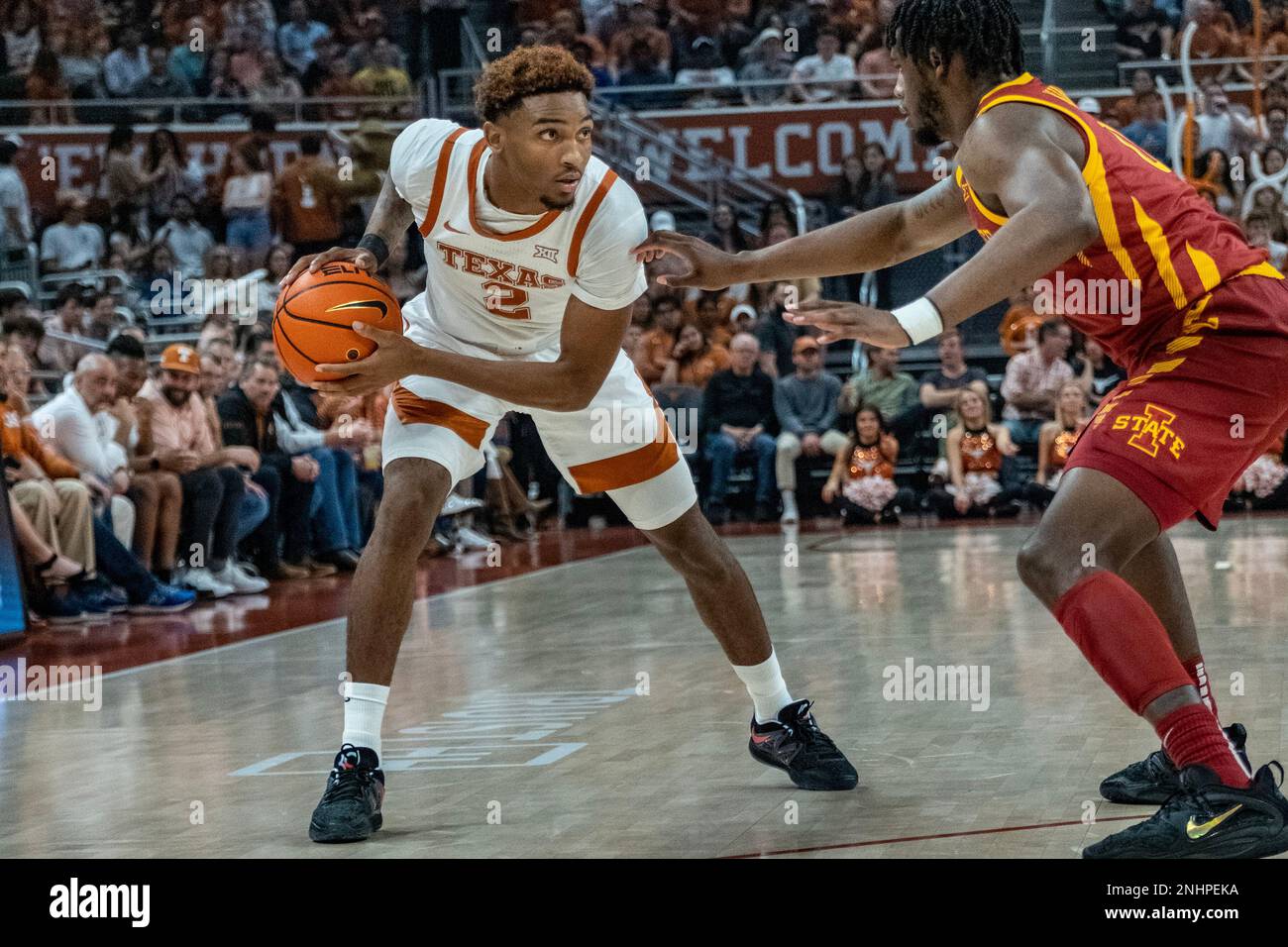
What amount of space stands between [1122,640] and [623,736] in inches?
77.3

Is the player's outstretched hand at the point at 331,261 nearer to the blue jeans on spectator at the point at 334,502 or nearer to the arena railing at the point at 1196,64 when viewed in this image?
the blue jeans on spectator at the point at 334,502

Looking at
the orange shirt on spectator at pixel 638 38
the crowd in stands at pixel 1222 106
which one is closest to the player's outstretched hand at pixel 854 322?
the crowd in stands at pixel 1222 106

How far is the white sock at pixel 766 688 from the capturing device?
14.1ft

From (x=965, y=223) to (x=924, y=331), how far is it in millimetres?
881

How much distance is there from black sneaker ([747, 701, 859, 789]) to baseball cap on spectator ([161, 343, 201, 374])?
583cm

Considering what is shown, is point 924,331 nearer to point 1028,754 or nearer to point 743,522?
point 1028,754

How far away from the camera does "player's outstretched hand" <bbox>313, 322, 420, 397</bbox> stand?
3670 millimetres

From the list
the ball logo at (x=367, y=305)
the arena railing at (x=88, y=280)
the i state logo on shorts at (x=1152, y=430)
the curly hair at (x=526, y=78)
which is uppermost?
the curly hair at (x=526, y=78)

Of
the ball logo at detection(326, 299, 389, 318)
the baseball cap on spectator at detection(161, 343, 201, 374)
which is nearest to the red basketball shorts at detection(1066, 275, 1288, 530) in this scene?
the ball logo at detection(326, 299, 389, 318)

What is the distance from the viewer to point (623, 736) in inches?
189

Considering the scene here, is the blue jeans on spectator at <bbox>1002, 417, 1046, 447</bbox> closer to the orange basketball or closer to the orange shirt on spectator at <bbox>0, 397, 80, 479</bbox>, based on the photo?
the orange shirt on spectator at <bbox>0, 397, 80, 479</bbox>

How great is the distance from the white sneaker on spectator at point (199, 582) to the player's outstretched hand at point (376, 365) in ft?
18.7

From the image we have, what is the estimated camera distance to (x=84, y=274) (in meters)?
13.6

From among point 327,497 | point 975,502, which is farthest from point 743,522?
point 327,497
